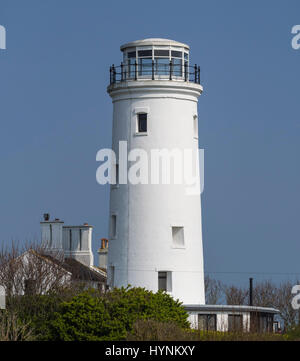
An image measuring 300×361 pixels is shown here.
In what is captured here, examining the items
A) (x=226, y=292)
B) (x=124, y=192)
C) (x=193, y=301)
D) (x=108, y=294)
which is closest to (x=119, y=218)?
(x=124, y=192)

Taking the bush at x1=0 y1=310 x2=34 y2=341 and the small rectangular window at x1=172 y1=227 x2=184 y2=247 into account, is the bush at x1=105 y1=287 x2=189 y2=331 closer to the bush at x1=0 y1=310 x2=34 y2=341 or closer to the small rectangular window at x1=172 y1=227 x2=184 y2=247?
the bush at x1=0 y1=310 x2=34 y2=341

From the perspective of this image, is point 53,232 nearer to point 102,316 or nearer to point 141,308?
point 141,308

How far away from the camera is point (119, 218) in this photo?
53.4m

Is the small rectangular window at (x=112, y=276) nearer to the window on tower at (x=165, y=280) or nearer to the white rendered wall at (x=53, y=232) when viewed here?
the window on tower at (x=165, y=280)

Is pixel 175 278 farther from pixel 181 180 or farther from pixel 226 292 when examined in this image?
pixel 226 292

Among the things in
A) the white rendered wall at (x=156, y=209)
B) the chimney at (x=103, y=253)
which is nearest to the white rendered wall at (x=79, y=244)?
the chimney at (x=103, y=253)

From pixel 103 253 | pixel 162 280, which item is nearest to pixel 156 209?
pixel 162 280

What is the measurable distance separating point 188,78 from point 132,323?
16011 millimetres

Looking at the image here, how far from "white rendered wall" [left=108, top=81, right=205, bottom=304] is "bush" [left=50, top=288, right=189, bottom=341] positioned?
27.5 ft

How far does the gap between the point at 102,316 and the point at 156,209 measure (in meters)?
10.5

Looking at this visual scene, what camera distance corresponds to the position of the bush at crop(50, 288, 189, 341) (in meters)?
42.6

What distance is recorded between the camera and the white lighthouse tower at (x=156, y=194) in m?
52.7

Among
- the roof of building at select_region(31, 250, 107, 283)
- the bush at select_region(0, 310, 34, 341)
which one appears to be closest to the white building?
the roof of building at select_region(31, 250, 107, 283)

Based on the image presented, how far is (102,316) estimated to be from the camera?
42938 millimetres
